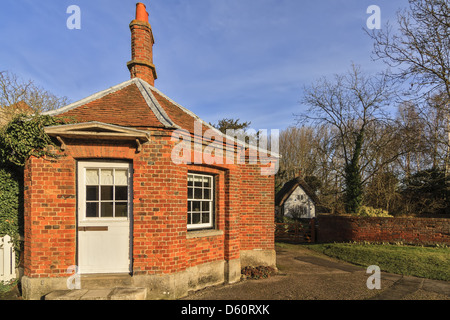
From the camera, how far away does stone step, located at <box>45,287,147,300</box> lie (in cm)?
507

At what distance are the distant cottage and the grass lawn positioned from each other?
565 inches

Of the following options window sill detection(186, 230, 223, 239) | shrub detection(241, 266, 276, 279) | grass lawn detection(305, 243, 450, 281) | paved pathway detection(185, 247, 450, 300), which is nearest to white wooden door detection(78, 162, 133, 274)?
window sill detection(186, 230, 223, 239)

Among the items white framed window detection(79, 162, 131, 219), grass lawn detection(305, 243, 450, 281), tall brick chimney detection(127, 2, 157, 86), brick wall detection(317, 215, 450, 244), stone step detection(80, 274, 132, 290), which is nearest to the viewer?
stone step detection(80, 274, 132, 290)

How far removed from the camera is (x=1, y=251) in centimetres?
614

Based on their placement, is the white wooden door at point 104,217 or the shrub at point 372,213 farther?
the shrub at point 372,213

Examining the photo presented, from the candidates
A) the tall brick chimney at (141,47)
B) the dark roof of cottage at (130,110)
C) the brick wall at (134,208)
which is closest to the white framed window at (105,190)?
the brick wall at (134,208)

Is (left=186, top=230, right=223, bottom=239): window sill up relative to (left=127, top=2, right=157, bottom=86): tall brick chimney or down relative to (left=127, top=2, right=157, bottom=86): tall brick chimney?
down

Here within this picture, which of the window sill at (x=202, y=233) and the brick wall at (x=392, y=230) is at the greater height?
the window sill at (x=202, y=233)

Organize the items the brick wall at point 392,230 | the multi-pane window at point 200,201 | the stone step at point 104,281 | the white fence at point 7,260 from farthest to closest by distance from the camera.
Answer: the brick wall at point 392,230
the multi-pane window at point 200,201
the white fence at point 7,260
the stone step at point 104,281

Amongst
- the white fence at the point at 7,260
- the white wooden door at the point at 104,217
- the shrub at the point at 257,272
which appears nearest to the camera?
the white wooden door at the point at 104,217

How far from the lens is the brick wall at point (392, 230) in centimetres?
1107

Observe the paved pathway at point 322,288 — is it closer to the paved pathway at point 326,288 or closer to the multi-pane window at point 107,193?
the paved pathway at point 326,288

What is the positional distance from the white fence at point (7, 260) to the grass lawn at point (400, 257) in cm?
1037

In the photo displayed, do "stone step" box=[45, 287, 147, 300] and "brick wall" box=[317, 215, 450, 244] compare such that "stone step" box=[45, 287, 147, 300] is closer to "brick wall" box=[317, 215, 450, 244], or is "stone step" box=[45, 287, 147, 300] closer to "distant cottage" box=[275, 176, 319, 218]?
"brick wall" box=[317, 215, 450, 244]
